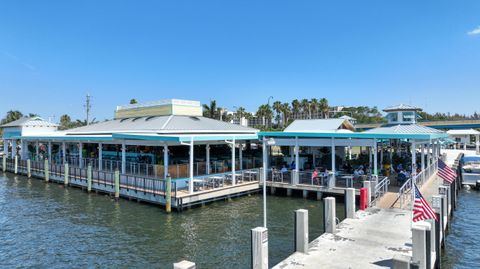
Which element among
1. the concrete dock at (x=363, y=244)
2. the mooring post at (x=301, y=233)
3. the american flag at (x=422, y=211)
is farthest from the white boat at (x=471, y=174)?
the mooring post at (x=301, y=233)

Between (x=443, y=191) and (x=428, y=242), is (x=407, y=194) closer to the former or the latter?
(x=443, y=191)

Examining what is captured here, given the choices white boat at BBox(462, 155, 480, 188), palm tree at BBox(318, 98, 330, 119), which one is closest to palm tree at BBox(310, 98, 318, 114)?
palm tree at BBox(318, 98, 330, 119)

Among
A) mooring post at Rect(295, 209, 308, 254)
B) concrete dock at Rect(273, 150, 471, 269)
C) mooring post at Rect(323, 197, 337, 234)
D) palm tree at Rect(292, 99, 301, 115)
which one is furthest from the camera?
palm tree at Rect(292, 99, 301, 115)

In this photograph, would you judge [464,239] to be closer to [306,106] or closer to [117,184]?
[117,184]

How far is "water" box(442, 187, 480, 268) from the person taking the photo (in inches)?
508

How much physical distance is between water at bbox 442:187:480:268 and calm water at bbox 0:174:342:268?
5.22 metres

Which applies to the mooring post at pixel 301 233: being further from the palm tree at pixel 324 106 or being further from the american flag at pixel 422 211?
the palm tree at pixel 324 106

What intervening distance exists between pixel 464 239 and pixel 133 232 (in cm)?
1523

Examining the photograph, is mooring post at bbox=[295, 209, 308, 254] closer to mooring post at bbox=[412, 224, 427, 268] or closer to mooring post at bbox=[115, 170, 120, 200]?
mooring post at bbox=[412, 224, 427, 268]

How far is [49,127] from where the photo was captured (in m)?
43.3

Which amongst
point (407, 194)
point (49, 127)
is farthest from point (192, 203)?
point (49, 127)

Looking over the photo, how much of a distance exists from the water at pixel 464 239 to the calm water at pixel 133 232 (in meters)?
5.22

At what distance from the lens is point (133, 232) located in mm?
16406

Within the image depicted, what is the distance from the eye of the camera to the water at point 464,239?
12.9 metres
